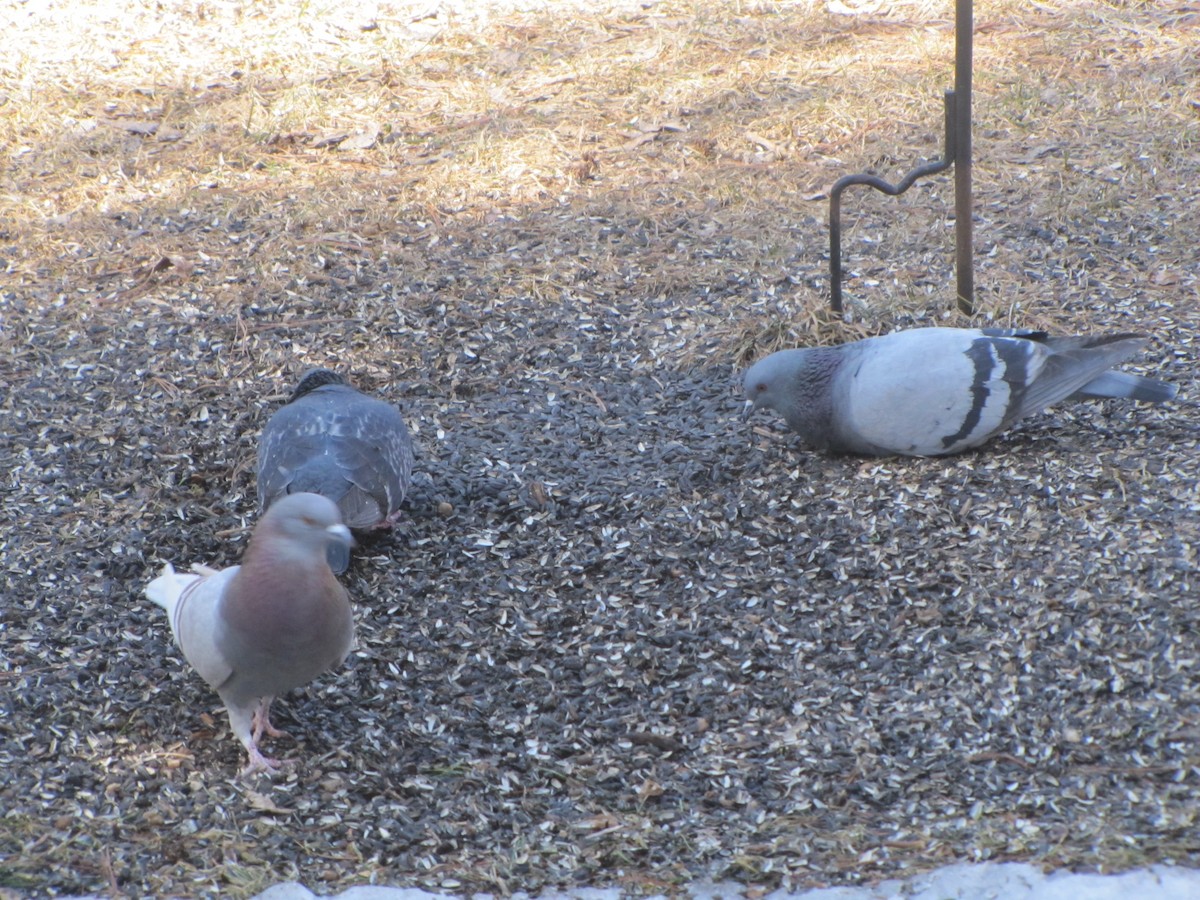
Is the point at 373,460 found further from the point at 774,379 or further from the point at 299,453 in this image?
the point at 774,379

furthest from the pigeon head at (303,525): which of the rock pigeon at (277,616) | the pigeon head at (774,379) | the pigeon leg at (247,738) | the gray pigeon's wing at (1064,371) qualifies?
the gray pigeon's wing at (1064,371)

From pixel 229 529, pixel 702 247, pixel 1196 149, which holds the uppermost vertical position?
pixel 1196 149

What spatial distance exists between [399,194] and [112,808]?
167 inches

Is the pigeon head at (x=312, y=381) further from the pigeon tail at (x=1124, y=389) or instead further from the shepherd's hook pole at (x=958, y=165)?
the pigeon tail at (x=1124, y=389)

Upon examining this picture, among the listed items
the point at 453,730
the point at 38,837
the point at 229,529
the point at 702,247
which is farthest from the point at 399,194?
the point at 38,837

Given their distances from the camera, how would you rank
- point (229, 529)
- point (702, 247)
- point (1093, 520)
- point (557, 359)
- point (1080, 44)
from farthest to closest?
1. point (1080, 44)
2. point (702, 247)
3. point (557, 359)
4. point (229, 529)
5. point (1093, 520)

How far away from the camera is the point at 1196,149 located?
6355 mm

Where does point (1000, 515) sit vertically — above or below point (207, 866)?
above

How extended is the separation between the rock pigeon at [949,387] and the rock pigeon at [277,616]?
201 cm

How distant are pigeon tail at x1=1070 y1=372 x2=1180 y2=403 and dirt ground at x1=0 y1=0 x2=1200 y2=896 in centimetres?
14

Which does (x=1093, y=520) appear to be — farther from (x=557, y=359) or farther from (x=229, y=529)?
(x=229, y=529)

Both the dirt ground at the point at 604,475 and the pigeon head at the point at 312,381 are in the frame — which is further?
the pigeon head at the point at 312,381

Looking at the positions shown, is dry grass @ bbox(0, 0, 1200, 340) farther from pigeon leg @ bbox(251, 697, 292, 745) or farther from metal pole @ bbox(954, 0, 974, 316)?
pigeon leg @ bbox(251, 697, 292, 745)

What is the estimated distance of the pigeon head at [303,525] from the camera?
306 cm
